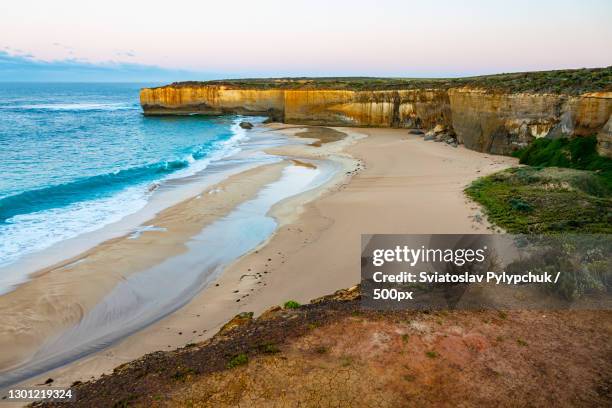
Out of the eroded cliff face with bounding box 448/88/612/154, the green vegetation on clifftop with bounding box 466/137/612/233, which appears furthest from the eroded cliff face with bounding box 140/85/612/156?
the green vegetation on clifftop with bounding box 466/137/612/233

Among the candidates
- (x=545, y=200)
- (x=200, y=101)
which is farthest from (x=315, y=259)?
(x=200, y=101)

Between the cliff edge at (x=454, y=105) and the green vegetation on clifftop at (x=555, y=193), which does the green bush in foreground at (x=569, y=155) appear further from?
the cliff edge at (x=454, y=105)

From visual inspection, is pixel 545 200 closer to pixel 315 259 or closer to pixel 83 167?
pixel 315 259

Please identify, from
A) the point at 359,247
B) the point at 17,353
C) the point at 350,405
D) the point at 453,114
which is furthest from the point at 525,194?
the point at 453,114

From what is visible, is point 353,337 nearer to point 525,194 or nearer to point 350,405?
point 350,405

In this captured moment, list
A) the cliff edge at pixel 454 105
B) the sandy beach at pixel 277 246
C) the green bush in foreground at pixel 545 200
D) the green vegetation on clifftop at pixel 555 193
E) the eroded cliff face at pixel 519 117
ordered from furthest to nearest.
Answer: the cliff edge at pixel 454 105 → the eroded cliff face at pixel 519 117 → the green vegetation on clifftop at pixel 555 193 → the green bush in foreground at pixel 545 200 → the sandy beach at pixel 277 246

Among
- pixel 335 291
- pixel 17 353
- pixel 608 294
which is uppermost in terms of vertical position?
pixel 608 294

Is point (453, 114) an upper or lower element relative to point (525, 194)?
upper

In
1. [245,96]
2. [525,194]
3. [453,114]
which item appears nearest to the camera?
[525,194]

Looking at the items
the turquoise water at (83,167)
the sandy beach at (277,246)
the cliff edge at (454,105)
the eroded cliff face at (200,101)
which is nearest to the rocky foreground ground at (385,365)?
the sandy beach at (277,246)
